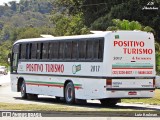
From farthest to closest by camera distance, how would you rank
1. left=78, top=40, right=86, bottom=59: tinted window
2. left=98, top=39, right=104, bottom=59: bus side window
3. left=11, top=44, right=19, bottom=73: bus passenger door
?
left=11, top=44, right=19, bottom=73: bus passenger door
left=78, top=40, right=86, bottom=59: tinted window
left=98, top=39, right=104, bottom=59: bus side window

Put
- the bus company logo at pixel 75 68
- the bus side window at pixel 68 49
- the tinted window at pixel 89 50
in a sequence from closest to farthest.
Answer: the tinted window at pixel 89 50, the bus company logo at pixel 75 68, the bus side window at pixel 68 49

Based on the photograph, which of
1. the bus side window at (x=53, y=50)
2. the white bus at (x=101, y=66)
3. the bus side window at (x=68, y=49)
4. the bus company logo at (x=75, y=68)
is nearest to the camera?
the white bus at (x=101, y=66)

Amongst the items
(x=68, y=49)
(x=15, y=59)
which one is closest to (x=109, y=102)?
(x=68, y=49)

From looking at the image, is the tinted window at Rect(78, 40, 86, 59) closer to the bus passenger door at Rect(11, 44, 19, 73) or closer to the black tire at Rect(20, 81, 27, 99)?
the black tire at Rect(20, 81, 27, 99)

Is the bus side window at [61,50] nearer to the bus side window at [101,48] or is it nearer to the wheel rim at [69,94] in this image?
the wheel rim at [69,94]

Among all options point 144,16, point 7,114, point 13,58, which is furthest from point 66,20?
point 7,114

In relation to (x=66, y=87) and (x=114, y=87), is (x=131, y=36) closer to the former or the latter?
(x=114, y=87)

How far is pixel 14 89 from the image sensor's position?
107ft

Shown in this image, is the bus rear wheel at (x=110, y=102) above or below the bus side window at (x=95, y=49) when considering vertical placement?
below

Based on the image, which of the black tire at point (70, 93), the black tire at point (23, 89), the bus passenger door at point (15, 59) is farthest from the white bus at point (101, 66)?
the bus passenger door at point (15, 59)

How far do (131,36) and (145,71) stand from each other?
160 cm

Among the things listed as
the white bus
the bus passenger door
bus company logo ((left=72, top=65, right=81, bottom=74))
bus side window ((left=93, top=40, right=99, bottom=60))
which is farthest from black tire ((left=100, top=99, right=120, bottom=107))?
the bus passenger door

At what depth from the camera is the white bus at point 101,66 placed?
24219 mm

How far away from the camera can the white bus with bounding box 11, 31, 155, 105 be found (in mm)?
24219
